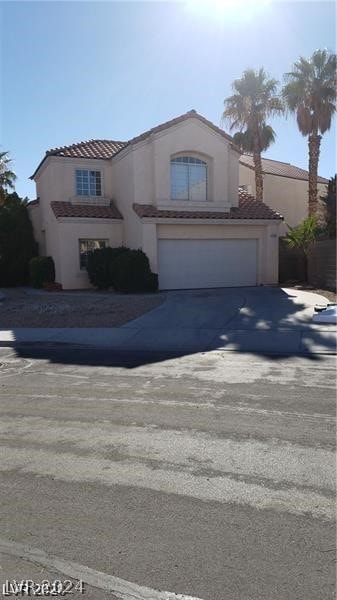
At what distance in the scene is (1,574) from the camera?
2979 mm

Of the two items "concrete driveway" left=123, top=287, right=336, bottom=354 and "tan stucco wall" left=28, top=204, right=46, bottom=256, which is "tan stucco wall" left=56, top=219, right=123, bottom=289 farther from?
"concrete driveway" left=123, top=287, right=336, bottom=354

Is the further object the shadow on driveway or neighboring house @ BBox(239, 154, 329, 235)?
neighboring house @ BBox(239, 154, 329, 235)

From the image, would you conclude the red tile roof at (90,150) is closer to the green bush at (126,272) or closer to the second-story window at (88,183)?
the second-story window at (88,183)

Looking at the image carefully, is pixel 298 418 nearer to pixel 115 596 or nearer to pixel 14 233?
pixel 115 596

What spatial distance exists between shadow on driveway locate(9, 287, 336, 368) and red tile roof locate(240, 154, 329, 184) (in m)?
21.1

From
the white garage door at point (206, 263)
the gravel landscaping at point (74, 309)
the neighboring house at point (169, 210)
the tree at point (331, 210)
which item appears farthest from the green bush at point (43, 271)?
the tree at point (331, 210)

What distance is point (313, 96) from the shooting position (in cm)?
2677

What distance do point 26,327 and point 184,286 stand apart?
924cm

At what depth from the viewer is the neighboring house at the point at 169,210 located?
68.4 feet

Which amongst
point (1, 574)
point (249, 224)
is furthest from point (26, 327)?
point (249, 224)

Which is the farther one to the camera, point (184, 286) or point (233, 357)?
point (184, 286)

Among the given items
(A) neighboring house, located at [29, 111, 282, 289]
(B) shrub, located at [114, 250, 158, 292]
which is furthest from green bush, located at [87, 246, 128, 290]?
(A) neighboring house, located at [29, 111, 282, 289]

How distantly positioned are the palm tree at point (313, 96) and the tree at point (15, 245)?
15.3 metres

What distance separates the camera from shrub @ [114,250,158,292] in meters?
19.2
